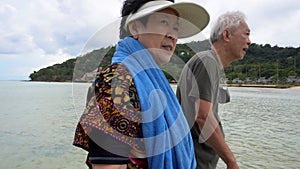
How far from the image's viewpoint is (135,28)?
1.32 meters

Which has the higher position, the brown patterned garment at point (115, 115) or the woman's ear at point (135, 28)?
the woman's ear at point (135, 28)

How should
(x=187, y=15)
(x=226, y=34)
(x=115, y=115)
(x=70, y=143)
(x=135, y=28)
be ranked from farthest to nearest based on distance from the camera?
(x=70, y=143) → (x=226, y=34) → (x=187, y=15) → (x=135, y=28) → (x=115, y=115)

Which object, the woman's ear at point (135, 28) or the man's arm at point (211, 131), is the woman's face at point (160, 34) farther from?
the man's arm at point (211, 131)

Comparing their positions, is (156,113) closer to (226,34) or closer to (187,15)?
(187,15)

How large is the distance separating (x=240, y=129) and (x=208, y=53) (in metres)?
10.6

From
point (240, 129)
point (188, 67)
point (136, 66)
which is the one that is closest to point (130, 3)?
point (136, 66)

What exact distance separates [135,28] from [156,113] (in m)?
0.41

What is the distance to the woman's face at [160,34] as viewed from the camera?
130cm

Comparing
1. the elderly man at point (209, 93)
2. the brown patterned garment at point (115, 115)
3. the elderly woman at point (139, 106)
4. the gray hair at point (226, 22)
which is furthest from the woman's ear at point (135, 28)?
the gray hair at point (226, 22)

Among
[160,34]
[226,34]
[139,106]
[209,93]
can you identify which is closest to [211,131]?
[209,93]

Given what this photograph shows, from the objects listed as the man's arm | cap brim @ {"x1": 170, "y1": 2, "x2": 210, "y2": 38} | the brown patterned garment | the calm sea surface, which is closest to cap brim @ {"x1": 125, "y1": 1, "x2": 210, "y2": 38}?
cap brim @ {"x1": 170, "y1": 2, "x2": 210, "y2": 38}

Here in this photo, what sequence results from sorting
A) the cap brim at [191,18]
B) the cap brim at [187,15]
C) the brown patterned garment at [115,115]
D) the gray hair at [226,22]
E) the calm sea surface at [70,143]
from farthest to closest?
the calm sea surface at [70,143]
the gray hair at [226,22]
the cap brim at [191,18]
the cap brim at [187,15]
the brown patterned garment at [115,115]

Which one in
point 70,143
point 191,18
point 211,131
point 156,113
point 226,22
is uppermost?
point 226,22

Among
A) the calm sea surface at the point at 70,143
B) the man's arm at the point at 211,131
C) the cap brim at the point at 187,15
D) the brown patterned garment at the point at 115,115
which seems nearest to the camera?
the brown patterned garment at the point at 115,115
